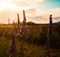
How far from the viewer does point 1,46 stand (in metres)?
8.85

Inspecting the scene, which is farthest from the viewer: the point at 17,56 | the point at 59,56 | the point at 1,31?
the point at 1,31

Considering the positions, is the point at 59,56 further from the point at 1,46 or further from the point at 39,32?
the point at 39,32

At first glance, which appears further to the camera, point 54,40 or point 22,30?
point 54,40

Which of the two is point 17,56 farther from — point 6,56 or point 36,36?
point 36,36

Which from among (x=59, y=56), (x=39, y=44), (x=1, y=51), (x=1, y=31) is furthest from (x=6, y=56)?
(x=1, y=31)

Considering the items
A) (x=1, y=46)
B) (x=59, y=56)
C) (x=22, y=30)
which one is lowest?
(x=59, y=56)

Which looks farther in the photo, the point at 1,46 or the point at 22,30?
the point at 1,46

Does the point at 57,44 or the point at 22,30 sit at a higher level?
the point at 22,30

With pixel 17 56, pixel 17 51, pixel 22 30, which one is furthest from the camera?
pixel 17 51

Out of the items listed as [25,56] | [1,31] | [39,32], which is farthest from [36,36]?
[25,56]

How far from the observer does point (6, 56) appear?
8297 millimetres

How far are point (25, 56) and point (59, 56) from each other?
2.95 meters

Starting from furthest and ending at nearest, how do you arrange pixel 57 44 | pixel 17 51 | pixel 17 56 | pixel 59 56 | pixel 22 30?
pixel 57 44 → pixel 59 56 → pixel 17 51 → pixel 17 56 → pixel 22 30

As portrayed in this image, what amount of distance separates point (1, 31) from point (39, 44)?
4.76 m
